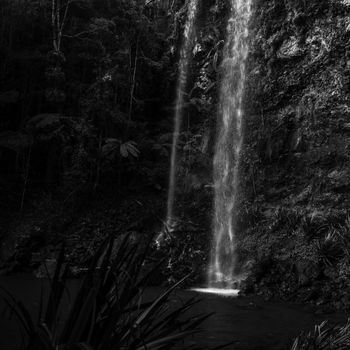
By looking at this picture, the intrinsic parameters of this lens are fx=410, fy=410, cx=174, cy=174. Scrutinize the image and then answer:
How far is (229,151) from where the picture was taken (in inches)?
585

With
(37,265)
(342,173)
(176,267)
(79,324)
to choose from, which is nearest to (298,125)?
(342,173)

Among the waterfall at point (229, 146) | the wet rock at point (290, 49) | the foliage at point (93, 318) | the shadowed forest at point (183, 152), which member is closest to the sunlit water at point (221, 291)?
the shadowed forest at point (183, 152)

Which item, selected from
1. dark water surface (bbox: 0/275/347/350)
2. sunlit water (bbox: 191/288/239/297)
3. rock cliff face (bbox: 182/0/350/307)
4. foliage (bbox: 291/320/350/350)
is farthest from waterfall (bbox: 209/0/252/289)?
foliage (bbox: 291/320/350/350)

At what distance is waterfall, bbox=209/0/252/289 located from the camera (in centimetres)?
1212

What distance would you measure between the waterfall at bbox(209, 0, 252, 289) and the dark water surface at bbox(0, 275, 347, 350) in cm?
264

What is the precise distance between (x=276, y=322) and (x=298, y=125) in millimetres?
8227

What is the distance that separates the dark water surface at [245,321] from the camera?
5441 mm

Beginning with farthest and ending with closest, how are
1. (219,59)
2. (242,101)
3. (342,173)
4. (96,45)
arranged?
(96,45) → (219,59) → (242,101) → (342,173)

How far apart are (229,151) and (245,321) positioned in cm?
878

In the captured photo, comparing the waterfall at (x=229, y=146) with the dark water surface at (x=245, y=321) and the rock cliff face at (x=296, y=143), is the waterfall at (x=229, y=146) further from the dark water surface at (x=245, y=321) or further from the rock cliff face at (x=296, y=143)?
the dark water surface at (x=245, y=321)

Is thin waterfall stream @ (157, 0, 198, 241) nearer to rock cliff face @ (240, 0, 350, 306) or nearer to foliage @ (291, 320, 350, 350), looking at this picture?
rock cliff face @ (240, 0, 350, 306)

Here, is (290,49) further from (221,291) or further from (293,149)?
(221,291)

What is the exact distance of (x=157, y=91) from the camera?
19.2 meters

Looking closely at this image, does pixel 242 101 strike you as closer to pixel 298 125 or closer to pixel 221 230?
pixel 298 125
